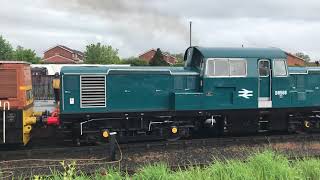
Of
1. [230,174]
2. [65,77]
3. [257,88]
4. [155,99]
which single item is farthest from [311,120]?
[230,174]

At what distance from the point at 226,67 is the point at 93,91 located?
437 centimetres

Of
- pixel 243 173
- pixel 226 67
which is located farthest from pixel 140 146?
pixel 243 173

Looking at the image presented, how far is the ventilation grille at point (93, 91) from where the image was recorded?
1322cm

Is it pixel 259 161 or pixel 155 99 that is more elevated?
pixel 155 99

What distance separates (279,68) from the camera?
1473 cm

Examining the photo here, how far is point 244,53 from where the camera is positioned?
14.4 metres

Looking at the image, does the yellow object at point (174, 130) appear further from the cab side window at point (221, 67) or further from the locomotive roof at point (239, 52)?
the locomotive roof at point (239, 52)

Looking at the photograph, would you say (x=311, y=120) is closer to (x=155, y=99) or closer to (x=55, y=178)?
(x=155, y=99)

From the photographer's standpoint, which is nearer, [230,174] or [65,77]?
[230,174]

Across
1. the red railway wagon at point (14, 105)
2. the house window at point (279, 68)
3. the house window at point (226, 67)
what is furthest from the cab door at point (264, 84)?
the red railway wagon at point (14, 105)

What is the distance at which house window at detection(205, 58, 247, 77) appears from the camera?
46.2 feet

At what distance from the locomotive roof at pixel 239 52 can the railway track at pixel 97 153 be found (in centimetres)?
271

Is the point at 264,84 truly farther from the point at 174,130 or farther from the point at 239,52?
the point at 174,130

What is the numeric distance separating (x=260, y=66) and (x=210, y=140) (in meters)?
3.11
